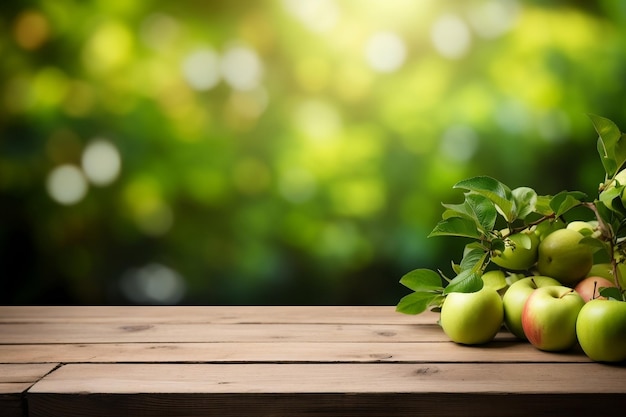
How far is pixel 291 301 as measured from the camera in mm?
1562

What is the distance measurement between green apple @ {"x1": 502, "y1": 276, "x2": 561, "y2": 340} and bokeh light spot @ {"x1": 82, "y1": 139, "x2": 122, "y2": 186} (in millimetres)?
915

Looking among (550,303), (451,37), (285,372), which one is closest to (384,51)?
(451,37)

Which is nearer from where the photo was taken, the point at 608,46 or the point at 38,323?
the point at 38,323

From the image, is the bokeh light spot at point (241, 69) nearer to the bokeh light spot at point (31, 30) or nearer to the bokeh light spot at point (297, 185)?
the bokeh light spot at point (297, 185)

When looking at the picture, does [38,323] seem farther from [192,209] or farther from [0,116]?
[0,116]

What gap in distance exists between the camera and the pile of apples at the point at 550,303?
974mm

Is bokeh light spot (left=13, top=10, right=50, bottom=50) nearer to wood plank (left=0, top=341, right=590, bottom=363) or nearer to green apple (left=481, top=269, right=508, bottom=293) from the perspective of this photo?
wood plank (left=0, top=341, right=590, bottom=363)

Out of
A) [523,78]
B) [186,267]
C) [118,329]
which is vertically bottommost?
[118,329]

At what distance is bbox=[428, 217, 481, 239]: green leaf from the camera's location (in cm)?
110

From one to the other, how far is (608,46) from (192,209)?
3.37ft

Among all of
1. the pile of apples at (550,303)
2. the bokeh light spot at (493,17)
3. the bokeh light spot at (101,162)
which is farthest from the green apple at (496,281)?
the bokeh light spot at (101,162)

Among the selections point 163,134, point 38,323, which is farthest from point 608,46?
point 38,323

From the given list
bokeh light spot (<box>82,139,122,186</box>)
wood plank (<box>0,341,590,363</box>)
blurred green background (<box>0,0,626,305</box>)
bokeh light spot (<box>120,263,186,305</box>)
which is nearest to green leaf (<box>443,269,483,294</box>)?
wood plank (<box>0,341,590,363</box>)

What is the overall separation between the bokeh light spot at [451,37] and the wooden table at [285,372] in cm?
63
